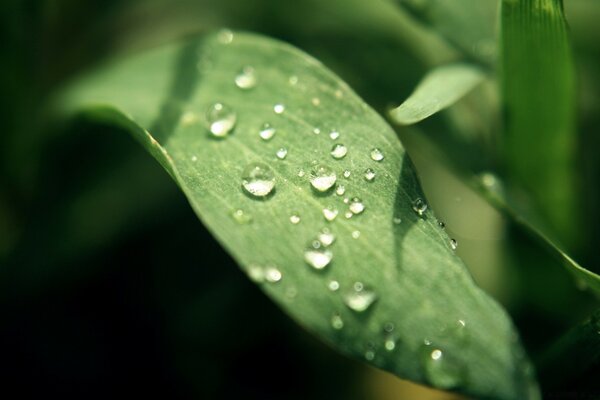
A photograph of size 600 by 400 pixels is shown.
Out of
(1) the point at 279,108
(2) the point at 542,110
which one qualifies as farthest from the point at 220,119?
(2) the point at 542,110

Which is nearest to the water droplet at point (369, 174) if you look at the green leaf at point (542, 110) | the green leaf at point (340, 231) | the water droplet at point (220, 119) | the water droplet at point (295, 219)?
the green leaf at point (340, 231)

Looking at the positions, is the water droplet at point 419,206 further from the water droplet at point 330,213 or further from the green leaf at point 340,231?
the water droplet at point 330,213

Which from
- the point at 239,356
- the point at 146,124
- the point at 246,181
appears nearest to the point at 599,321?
the point at 246,181

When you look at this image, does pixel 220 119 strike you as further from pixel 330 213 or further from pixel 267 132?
pixel 330 213

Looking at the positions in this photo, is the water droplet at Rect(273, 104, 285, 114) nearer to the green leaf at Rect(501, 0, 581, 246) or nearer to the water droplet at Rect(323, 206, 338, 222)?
the water droplet at Rect(323, 206, 338, 222)

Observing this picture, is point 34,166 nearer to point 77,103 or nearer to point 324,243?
point 77,103
